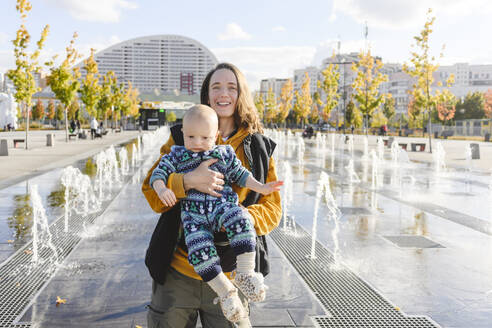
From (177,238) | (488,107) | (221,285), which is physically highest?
(488,107)

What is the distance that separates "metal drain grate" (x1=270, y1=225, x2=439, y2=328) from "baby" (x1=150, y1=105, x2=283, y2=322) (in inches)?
74.5

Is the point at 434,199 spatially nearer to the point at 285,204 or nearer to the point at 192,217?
the point at 285,204

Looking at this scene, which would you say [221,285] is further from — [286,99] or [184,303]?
[286,99]

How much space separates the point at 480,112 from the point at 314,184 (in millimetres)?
68098

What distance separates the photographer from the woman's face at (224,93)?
234 centimetres

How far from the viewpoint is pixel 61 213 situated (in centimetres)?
800

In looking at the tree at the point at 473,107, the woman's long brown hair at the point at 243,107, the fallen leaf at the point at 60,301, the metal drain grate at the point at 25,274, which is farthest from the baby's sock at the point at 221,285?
the tree at the point at 473,107

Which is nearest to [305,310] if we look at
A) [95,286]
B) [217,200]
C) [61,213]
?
[95,286]

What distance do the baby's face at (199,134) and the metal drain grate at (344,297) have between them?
219cm

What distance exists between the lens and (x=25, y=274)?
4.83 meters

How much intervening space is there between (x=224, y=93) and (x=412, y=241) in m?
4.80

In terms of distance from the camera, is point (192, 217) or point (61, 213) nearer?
point (192, 217)

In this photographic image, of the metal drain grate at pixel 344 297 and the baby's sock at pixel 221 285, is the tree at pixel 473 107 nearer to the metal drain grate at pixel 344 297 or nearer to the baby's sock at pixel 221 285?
the metal drain grate at pixel 344 297

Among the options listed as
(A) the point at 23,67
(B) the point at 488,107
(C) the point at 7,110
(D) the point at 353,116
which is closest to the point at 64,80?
(A) the point at 23,67
